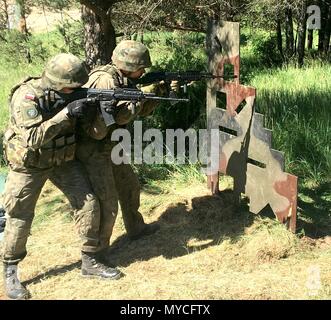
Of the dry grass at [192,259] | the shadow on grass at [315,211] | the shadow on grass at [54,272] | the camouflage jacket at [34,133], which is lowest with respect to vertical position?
the shadow on grass at [54,272]

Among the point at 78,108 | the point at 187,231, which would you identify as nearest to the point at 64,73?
the point at 78,108

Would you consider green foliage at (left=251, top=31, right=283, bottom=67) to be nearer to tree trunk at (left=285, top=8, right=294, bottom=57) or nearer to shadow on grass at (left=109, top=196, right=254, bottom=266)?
tree trunk at (left=285, top=8, right=294, bottom=57)

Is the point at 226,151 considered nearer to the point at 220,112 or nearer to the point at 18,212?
the point at 220,112

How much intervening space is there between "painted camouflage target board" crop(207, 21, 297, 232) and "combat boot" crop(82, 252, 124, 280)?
52.7 inches

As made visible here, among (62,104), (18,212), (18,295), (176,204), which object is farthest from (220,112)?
(18,295)

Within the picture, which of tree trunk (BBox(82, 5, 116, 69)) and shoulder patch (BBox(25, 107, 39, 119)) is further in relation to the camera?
tree trunk (BBox(82, 5, 116, 69))

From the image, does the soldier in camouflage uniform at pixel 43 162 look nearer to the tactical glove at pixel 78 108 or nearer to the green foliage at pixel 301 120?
the tactical glove at pixel 78 108

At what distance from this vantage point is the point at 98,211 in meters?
3.98

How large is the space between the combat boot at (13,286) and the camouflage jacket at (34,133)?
0.78 metres

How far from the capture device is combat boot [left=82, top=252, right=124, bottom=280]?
4.07m

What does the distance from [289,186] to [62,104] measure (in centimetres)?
187

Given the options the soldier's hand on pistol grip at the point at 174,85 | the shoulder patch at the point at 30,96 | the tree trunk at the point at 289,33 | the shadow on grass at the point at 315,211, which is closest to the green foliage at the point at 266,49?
the tree trunk at the point at 289,33

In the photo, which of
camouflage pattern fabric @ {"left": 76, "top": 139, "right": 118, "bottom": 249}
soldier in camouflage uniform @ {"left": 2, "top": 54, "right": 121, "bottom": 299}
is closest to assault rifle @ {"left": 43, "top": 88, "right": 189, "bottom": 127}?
soldier in camouflage uniform @ {"left": 2, "top": 54, "right": 121, "bottom": 299}

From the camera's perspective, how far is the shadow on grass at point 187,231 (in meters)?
4.51
